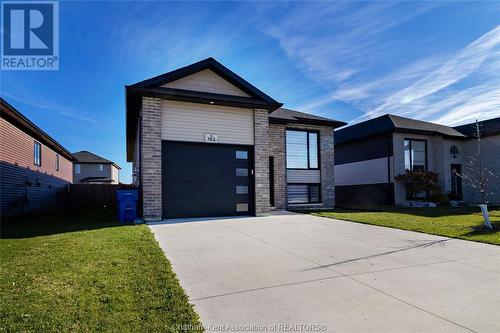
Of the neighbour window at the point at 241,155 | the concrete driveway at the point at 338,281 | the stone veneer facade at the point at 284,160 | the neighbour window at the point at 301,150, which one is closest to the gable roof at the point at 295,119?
the stone veneer facade at the point at 284,160

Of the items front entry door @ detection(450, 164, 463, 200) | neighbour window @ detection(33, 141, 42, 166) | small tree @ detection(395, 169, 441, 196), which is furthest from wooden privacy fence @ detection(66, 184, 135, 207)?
front entry door @ detection(450, 164, 463, 200)

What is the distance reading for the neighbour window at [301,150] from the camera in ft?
50.7

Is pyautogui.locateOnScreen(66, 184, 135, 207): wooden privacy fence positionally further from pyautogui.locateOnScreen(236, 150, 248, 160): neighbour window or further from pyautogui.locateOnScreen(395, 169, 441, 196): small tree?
pyautogui.locateOnScreen(395, 169, 441, 196): small tree

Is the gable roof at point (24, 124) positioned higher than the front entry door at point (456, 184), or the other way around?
the gable roof at point (24, 124)

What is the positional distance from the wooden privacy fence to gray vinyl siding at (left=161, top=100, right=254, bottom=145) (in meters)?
13.6

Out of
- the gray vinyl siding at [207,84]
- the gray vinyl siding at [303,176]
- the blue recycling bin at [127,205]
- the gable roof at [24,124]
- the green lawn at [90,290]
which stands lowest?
the green lawn at [90,290]

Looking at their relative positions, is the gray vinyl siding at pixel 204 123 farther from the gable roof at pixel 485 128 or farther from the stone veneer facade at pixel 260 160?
the gable roof at pixel 485 128

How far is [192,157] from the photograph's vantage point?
10992mm

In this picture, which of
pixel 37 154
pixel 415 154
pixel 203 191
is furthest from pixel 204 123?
pixel 415 154

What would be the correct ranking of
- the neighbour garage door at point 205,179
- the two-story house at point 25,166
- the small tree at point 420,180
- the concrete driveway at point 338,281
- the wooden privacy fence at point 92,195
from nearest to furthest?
the concrete driveway at point 338,281
the neighbour garage door at point 205,179
the two-story house at point 25,166
the small tree at point 420,180
the wooden privacy fence at point 92,195

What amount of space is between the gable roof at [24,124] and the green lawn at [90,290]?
378 inches

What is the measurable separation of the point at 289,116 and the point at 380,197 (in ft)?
29.1

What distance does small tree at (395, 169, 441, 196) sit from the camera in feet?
57.8

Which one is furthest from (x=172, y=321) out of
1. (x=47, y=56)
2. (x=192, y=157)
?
(x=47, y=56)
